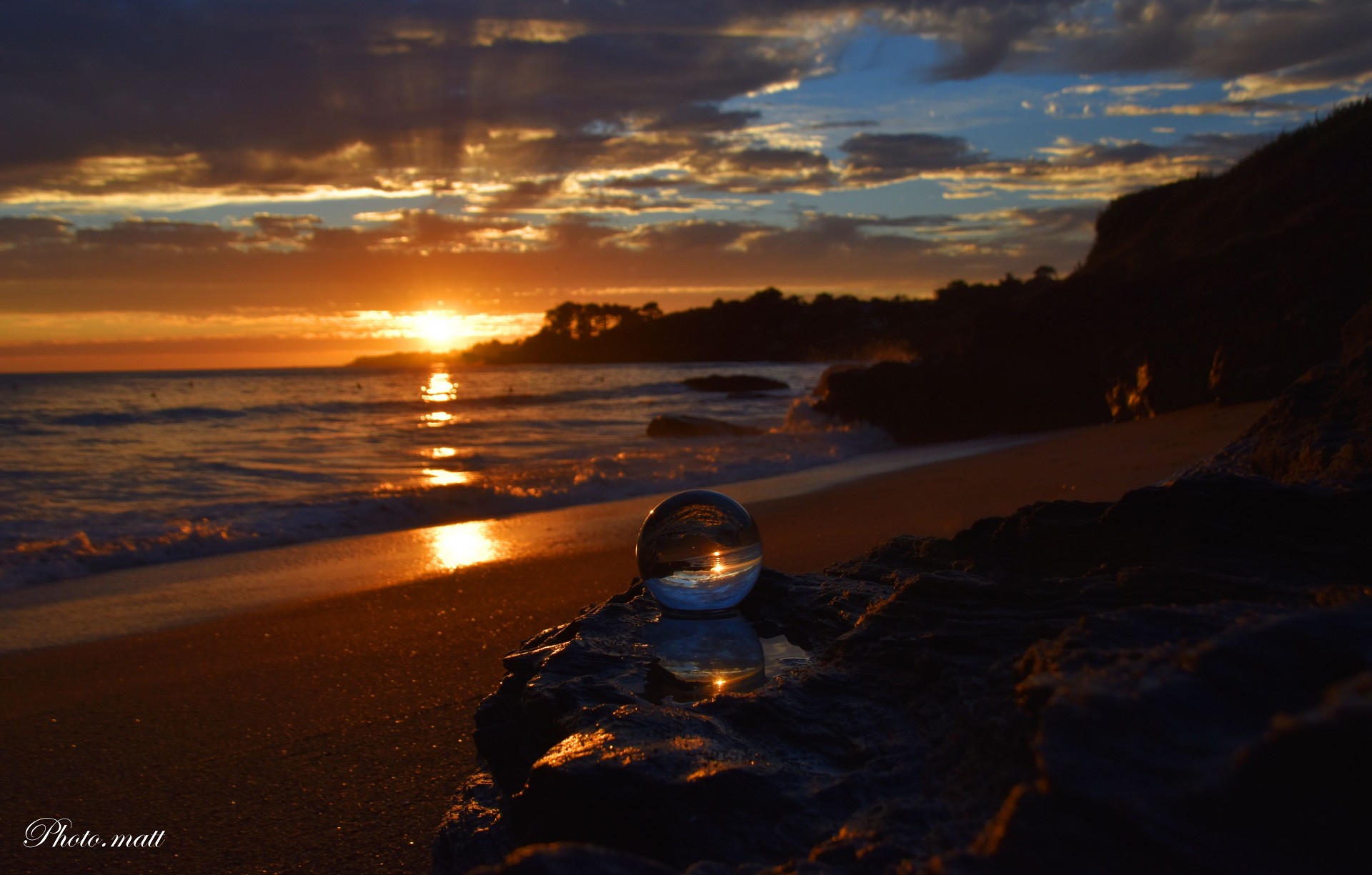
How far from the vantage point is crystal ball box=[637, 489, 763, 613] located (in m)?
2.62

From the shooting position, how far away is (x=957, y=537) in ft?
8.17

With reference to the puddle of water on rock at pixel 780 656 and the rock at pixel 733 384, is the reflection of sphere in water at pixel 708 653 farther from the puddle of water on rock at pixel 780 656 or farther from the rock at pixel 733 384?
the rock at pixel 733 384

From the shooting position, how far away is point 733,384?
3731 centimetres

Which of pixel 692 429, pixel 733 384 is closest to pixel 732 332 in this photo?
pixel 733 384

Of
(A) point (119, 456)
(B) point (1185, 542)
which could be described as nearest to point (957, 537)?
(B) point (1185, 542)

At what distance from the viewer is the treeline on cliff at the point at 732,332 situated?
64.2 meters

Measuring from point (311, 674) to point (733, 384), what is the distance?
34165 mm

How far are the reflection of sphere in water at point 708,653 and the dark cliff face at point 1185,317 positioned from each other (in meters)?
9.01

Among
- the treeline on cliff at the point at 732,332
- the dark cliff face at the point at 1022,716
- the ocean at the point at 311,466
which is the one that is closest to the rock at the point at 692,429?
the ocean at the point at 311,466

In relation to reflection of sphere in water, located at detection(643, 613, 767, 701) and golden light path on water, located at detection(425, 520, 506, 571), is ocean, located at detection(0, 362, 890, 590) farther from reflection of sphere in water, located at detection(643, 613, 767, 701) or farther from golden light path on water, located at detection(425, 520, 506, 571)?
reflection of sphere in water, located at detection(643, 613, 767, 701)

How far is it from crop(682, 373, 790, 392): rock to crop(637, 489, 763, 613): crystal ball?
3367cm

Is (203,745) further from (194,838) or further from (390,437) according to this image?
(390,437)

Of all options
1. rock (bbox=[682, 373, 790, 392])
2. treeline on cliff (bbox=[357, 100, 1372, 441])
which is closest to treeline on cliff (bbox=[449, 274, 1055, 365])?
rock (bbox=[682, 373, 790, 392])

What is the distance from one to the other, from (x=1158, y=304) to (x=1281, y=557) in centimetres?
1248
